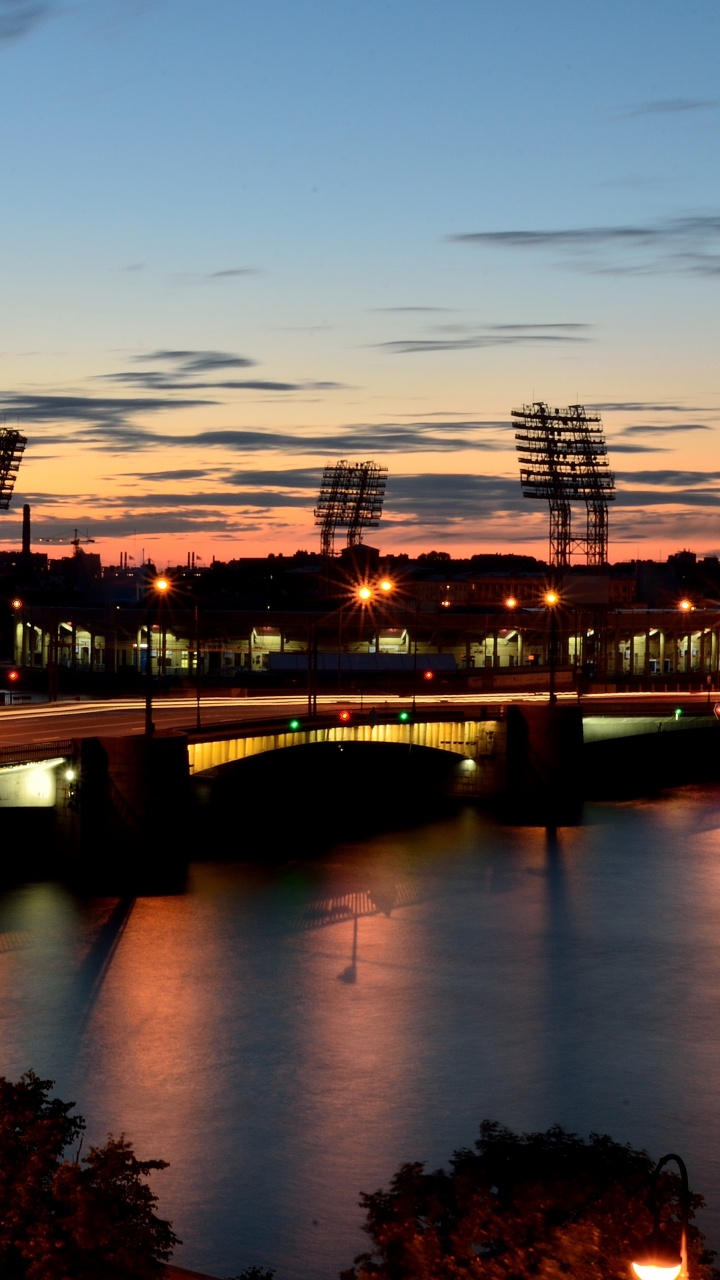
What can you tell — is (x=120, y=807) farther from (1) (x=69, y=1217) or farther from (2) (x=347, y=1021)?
(1) (x=69, y=1217)

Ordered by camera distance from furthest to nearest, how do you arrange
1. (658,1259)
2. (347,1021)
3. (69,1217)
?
(347,1021), (69,1217), (658,1259)

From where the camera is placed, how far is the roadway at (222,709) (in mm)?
48094

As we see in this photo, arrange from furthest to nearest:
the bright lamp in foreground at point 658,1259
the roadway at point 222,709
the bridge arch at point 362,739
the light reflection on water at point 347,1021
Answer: the roadway at point 222,709 < the bridge arch at point 362,739 < the light reflection on water at point 347,1021 < the bright lamp in foreground at point 658,1259

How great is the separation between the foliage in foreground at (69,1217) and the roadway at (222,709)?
102 feet

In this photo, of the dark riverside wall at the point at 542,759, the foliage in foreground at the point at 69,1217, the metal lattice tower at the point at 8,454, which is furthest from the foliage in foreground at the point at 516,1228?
the metal lattice tower at the point at 8,454

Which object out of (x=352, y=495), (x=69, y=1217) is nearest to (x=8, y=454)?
(x=352, y=495)

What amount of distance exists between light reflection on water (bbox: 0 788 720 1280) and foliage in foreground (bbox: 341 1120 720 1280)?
579 centimetres

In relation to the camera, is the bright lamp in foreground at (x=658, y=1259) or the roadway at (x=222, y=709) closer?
the bright lamp in foreground at (x=658, y=1259)

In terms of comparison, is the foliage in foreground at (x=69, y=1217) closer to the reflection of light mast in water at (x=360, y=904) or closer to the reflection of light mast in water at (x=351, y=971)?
the reflection of light mast in water at (x=351, y=971)

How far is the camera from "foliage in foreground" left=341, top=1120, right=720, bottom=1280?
11.6 metres

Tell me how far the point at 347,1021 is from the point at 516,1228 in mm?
16876

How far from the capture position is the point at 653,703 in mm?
67875

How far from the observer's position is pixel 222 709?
5694cm

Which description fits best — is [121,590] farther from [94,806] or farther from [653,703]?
[94,806]
